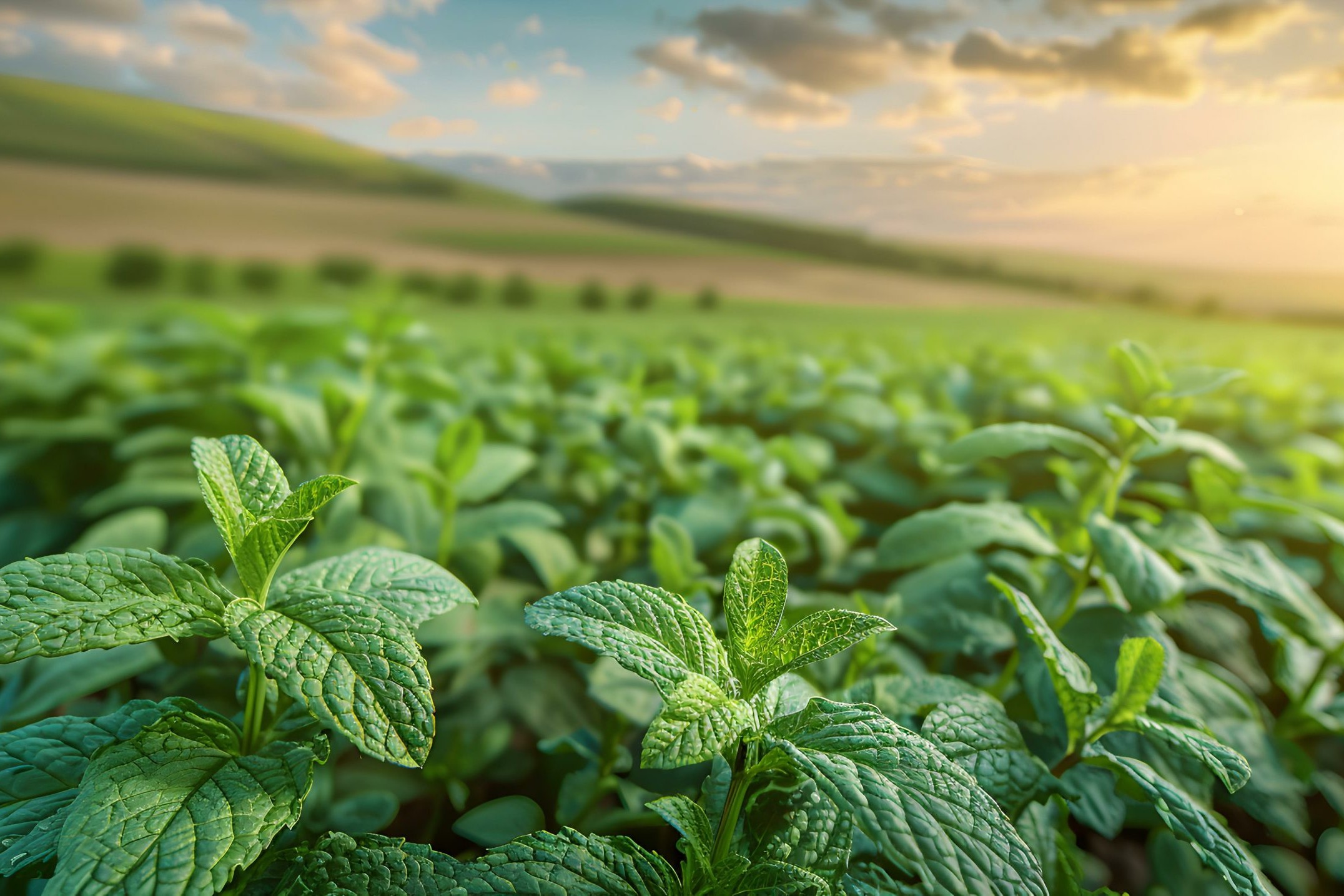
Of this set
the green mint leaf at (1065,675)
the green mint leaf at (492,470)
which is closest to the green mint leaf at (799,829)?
the green mint leaf at (1065,675)

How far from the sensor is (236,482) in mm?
595

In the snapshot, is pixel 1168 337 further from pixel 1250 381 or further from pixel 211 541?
pixel 211 541

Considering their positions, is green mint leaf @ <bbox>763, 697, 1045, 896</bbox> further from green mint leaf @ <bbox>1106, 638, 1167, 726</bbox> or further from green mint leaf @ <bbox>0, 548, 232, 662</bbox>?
green mint leaf @ <bbox>0, 548, 232, 662</bbox>

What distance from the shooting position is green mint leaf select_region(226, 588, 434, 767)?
1.43ft

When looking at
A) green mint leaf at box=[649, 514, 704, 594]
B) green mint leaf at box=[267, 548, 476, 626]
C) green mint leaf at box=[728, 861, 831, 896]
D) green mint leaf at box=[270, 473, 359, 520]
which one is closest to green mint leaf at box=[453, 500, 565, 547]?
green mint leaf at box=[649, 514, 704, 594]

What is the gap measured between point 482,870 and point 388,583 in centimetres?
22

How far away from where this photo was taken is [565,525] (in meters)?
1.42

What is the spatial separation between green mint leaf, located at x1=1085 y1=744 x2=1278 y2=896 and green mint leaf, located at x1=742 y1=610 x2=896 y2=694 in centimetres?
26

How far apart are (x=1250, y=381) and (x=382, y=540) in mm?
3028

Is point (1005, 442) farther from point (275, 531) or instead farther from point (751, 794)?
point (275, 531)

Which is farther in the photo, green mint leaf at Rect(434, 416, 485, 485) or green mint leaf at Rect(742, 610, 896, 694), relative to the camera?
green mint leaf at Rect(434, 416, 485, 485)

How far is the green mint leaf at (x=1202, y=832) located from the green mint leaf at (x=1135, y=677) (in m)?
0.06

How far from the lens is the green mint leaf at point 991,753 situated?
1.95ft

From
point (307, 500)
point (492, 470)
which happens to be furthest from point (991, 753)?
point (492, 470)
